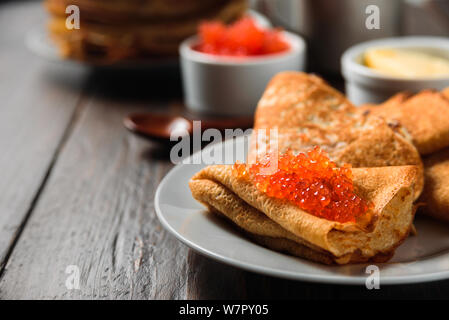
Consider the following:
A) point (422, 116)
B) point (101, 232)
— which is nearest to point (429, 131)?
point (422, 116)

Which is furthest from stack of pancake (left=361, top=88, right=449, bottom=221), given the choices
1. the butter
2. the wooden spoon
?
the wooden spoon

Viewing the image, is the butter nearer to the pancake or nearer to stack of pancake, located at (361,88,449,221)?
stack of pancake, located at (361,88,449,221)

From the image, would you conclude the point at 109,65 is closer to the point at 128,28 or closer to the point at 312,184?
the point at 128,28

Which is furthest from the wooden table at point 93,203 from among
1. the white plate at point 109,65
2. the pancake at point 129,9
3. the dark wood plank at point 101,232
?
the pancake at point 129,9

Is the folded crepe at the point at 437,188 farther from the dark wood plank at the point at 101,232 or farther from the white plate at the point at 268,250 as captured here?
the dark wood plank at the point at 101,232

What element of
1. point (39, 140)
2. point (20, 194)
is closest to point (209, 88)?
point (39, 140)
